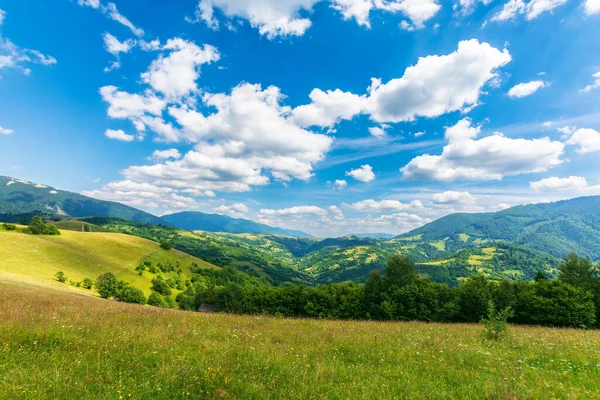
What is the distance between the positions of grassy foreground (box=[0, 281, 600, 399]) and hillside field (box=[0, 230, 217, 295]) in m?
53.0

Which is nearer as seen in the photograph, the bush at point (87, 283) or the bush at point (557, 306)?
the bush at point (557, 306)

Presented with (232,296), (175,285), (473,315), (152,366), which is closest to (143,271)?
(175,285)

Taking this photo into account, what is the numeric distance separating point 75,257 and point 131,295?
24474 millimetres

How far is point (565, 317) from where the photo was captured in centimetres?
3578

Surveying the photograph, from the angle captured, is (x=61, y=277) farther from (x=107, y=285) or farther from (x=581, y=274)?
(x=581, y=274)

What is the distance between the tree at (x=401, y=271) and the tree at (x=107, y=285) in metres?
87.1

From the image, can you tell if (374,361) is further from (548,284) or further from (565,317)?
(548,284)

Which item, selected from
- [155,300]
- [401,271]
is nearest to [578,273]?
[401,271]

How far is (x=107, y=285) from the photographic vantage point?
89375 mm

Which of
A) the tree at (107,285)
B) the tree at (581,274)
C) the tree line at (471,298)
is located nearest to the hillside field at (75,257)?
the tree at (107,285)

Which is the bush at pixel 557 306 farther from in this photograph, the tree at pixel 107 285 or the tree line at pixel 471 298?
the tree at pixel 107 285

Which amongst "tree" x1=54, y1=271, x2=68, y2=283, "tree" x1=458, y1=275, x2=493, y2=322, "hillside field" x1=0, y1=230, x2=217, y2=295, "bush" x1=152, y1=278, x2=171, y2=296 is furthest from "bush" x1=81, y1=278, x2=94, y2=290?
"tree" x1=458, y1=275, x2=493, y2=322

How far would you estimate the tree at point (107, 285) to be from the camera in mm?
85500

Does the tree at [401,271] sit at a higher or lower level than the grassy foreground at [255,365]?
lower
